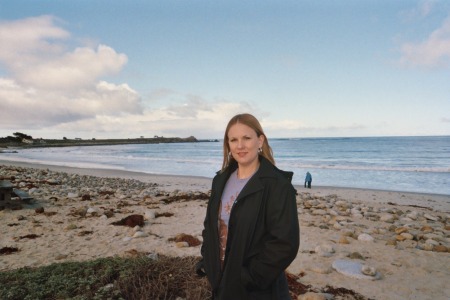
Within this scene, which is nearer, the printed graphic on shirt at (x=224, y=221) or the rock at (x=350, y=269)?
the printed graphic on shirt at (x=224, y=221)

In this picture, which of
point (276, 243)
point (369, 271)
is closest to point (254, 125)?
point (276, 243)

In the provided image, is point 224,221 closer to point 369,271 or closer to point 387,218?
point 369,271

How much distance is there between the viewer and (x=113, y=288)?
13.1 feet

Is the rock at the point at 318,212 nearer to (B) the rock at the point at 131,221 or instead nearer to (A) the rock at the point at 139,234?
(B) the rock at the point at 131,221

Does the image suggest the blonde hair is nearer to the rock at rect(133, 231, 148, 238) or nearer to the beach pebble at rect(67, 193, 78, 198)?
the rock at rect(133, 231, 148, 238)

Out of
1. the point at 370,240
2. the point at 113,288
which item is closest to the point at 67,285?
the point at 113,288

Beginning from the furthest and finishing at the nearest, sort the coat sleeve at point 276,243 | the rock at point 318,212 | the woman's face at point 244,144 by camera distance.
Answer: the rock at point 318,212 < the woman's face at point 244,144 < the coat sleeve at point 276,243

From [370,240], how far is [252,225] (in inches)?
238

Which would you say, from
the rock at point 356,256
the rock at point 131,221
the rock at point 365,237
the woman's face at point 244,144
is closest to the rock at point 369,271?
the rock at point 356,256

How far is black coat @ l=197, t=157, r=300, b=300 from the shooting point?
7.06 ft

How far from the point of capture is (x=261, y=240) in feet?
7.58

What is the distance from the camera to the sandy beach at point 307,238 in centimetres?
525

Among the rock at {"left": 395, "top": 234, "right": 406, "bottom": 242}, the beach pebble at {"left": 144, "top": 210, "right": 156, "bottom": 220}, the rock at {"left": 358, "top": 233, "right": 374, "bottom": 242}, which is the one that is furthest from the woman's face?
the beach pebble at {"left": 144, "top": 210, "right": 156, "bottom": 220}

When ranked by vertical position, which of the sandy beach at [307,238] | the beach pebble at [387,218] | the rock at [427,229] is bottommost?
the beach pebble at [387,218]
